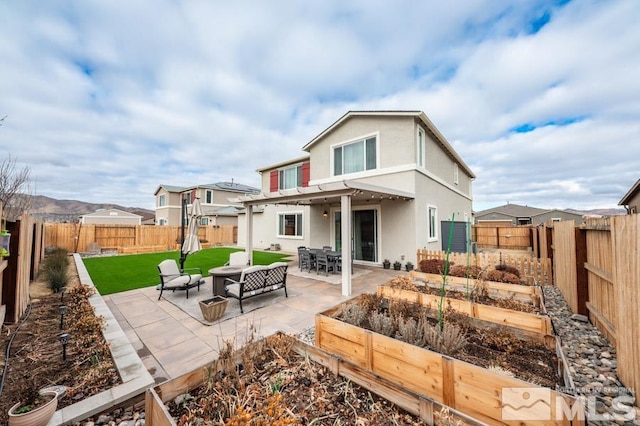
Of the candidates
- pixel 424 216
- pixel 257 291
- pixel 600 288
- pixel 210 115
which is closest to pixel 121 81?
pixel 210 115

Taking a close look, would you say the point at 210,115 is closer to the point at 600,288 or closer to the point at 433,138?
the point at 433,138

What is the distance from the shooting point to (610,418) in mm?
2332

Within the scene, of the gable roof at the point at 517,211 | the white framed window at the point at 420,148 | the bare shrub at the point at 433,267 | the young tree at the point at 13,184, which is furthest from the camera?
the gable roof at the point at 517,211

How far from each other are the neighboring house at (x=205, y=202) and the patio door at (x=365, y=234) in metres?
17.5

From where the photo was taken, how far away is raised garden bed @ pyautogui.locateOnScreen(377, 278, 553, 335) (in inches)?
148

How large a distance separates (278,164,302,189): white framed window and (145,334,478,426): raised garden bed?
12981 mm

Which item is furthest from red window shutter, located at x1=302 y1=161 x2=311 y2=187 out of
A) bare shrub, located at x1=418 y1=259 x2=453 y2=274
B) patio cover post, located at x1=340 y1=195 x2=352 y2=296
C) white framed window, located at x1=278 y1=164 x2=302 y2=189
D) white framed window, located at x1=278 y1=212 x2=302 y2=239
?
bare shrub, located at x1=418 y1=259 x2=453 y2=274

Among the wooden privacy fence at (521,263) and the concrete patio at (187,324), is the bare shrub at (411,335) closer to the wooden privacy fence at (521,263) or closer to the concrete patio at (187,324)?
the concrete patio at (187,324)

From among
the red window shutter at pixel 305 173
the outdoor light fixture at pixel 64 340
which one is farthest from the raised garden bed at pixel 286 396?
the red window shutter at pixel 305 173

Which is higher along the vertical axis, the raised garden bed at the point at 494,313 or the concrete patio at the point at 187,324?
the raised garden bed at the point at 494,313

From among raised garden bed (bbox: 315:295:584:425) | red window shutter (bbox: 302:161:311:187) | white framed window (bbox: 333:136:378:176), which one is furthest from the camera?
red window shutter (bbox: 302:161:311:187)

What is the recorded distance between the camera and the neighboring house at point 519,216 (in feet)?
111

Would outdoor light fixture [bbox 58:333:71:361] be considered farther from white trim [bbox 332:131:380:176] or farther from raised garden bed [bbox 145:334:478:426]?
white trim [bbox 332:131:380:176]

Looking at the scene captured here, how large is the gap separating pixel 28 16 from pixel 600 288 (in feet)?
44.6
